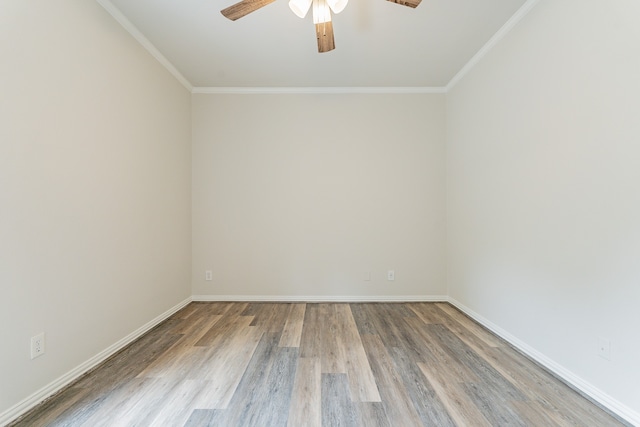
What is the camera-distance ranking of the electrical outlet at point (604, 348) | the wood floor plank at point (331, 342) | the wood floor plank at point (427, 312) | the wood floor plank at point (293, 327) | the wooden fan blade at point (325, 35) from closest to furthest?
the electrical outlet at point (604, 348), the wooden fan blade at point (325, 35), the wood floor plank at point (331, 342), the wood floor plank at point (293, 327), the wood floor plank at point (427, 312)

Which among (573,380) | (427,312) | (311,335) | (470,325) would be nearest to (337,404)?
(311,335)

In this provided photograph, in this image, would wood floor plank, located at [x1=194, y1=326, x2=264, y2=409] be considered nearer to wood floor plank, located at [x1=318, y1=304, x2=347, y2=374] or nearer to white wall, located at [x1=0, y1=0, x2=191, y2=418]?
wood floor plank, located at [x1=318, y1=304, x2=347, y2=374]

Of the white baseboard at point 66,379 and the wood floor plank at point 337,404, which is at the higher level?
the white baseboard at point 66,379

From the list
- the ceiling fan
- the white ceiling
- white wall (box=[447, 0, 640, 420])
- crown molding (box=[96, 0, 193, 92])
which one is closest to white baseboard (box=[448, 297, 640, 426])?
white wall (box=[447, 0, 640, 420])

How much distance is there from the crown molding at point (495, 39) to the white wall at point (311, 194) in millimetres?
451

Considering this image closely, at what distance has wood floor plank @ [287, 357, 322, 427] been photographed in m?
1.51

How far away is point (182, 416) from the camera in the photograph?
1542 mm

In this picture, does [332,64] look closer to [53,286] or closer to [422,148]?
[422,148]

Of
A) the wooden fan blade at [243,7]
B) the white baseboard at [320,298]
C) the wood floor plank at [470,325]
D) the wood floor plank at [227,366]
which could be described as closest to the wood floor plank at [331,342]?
the white baseboard at [320,298]

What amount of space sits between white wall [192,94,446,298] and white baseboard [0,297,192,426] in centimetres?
115

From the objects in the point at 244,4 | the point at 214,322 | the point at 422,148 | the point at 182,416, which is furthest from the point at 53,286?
the point at 422,148

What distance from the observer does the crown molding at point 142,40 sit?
7.22 ft

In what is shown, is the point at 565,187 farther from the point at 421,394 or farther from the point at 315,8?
the point at 315,8

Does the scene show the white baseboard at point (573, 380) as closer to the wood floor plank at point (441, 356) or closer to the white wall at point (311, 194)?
the wood floor plank at point (441, 356)
